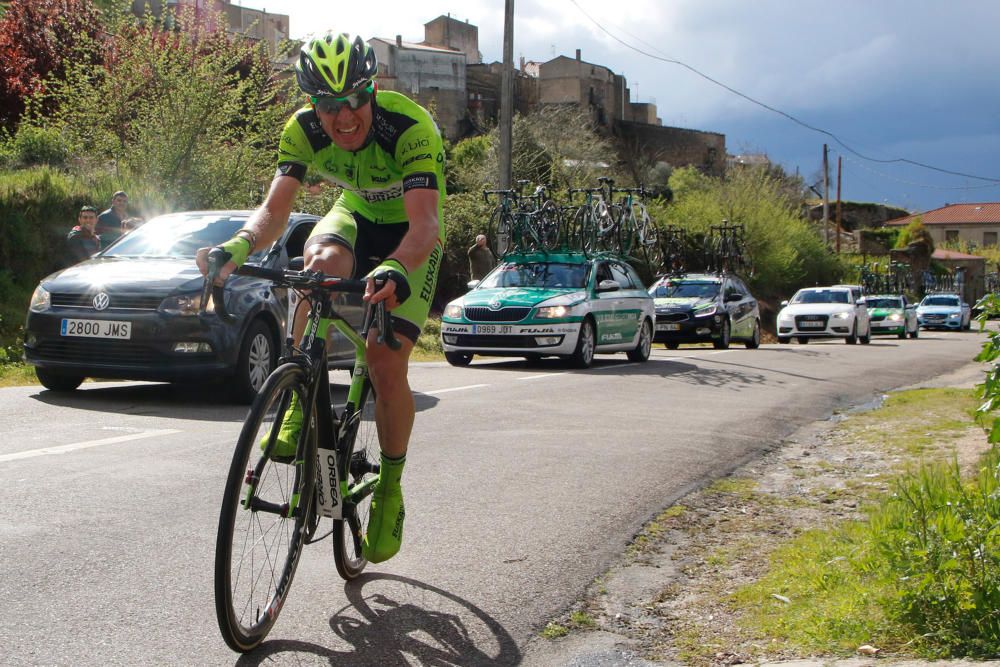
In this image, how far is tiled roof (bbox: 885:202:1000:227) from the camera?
5359 inches

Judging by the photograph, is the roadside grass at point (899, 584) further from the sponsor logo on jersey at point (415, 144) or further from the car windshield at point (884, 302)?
the car windshield at point (884, 302)

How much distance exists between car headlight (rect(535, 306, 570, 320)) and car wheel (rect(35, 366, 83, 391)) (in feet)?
23.3

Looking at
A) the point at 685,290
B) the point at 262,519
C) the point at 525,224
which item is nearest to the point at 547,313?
the point at 525,224

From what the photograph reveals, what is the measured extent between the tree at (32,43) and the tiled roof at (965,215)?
389 ft

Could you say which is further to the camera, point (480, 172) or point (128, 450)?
point (480, 172)

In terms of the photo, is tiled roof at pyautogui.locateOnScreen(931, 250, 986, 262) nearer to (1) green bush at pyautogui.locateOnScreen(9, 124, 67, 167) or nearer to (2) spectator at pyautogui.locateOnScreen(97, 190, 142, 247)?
(1) green bush at pyautogui.locateOnScreen(9, 124, 67, 167)

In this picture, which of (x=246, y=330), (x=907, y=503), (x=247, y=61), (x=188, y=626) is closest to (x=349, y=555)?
(x=188, y=626)

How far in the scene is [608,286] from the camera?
17.3 meters

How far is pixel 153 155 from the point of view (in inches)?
772

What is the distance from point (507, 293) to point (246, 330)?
23.2ft

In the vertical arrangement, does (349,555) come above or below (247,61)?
below

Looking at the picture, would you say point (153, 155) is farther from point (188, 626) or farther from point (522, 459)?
point (188, 626)

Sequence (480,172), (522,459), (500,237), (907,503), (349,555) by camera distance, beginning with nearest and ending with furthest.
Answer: (349,555)
(907,503)
(522,459)
(500,237)
(480,172)

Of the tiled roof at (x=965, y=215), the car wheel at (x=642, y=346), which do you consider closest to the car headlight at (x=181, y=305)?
the car wheel at (x=642, y=346)
